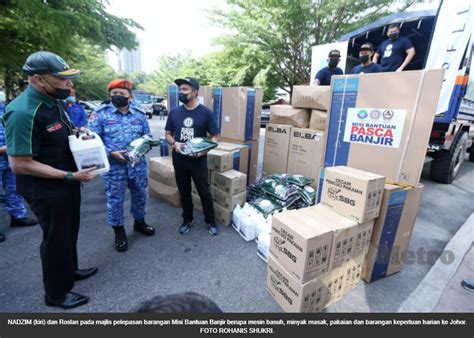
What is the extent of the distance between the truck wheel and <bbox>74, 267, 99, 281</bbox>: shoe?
19.1 feet

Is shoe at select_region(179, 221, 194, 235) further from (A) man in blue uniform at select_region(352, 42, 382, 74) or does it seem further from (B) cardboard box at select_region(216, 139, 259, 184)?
(A) man in blue uniform at select_region(352, 42, 382, 74)

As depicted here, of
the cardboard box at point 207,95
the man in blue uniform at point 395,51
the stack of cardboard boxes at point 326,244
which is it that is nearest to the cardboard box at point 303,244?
the stack of cardboard boxes at point 326,244

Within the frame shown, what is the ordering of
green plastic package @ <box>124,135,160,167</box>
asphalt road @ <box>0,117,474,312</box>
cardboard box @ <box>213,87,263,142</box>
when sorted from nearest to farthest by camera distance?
asphalt road @ <box>0,117,474,312</box>, green plastic package @ <box>124,135,160,167</box>, cardboard box @ <box>213,87,263,142</box>

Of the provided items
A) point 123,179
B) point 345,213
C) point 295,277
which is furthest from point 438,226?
point 123,179

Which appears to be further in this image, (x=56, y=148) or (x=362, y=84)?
(x=362, y=84)

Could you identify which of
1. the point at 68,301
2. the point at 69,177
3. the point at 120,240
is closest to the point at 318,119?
the point at 120,240

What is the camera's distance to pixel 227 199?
308 centimetres

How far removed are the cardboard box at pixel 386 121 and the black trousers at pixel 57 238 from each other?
232cm

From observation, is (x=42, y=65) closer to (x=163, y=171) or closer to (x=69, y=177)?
(x=69, y=177)

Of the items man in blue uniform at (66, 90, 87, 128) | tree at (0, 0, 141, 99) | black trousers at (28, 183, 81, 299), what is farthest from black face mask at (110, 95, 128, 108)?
tree at (0, 0, 141, 99)

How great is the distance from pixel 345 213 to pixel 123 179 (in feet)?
6.79

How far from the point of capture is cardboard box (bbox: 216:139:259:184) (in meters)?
3.54

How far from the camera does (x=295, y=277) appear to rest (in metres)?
1.75
